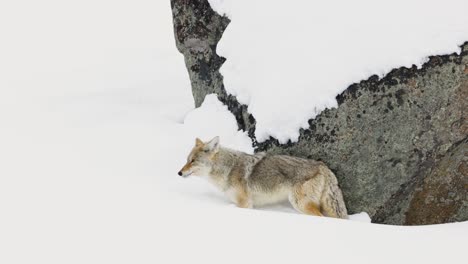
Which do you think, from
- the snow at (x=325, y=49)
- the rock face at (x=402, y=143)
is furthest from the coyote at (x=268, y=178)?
the snow at (x=325, y=49)

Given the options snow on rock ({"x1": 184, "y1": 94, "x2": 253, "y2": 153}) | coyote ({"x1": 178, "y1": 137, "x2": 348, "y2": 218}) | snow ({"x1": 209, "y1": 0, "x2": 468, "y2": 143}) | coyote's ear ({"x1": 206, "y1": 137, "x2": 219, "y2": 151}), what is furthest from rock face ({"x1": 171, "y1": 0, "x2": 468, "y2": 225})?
coyote's ear ({"x1": 206, "y1": 137, "x2": 219, "y2": 151})

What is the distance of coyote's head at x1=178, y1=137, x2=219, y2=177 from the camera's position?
Result: 773 cm

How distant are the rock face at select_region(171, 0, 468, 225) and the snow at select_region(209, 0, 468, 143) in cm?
17

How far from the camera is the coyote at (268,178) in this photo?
7.41 metres

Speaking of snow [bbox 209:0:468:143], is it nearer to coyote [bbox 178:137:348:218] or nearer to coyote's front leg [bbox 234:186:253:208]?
coyote [bbox 178:137:348:218]

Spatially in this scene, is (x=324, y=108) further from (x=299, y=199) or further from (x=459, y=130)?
(x=459, y=130)

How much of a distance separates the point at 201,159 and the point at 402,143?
268cm

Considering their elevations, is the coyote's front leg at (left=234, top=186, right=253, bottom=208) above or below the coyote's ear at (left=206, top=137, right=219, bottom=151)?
below

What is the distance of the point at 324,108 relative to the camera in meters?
7.63

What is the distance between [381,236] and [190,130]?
15.1ft

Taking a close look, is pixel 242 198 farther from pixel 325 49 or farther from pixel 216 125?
pixel 325 49

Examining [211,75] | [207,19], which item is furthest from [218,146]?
[207,19]

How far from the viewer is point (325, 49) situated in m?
7.96

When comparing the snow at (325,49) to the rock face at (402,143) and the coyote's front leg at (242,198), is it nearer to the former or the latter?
the rock face at (402,143)
